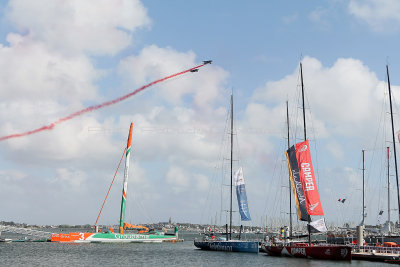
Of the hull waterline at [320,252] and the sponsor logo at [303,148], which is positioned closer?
the hull waterline at [320,252]

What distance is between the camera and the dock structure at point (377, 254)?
5609 centimetres

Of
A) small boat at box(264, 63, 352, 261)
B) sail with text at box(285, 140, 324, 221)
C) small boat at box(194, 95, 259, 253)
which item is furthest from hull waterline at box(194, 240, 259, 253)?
sail with text at box(285, 140, 324, 221)

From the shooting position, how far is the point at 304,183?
6156 cm

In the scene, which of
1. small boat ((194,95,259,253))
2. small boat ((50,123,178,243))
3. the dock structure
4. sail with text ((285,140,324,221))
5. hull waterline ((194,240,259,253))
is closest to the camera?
the dock structure

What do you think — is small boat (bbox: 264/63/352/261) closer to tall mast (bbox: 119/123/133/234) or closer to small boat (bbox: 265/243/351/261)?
small boat (bbox: 265/243/351/261)

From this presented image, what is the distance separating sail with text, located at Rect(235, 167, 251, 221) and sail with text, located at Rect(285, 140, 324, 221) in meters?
20.3

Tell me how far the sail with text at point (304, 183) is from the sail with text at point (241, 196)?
799 inches

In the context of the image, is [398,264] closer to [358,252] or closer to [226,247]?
[358,252]

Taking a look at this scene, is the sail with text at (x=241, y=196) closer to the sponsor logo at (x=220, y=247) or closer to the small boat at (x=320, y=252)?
the sponsor logo at (x=220, y=247)

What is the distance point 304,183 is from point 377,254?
12.5 meters

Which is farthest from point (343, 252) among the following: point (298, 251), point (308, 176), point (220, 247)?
point (220, 247)

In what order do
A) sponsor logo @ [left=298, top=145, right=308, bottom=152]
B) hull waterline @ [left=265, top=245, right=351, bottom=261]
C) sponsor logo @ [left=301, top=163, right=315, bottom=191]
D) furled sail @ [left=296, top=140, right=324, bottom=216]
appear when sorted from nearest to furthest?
hull waterline @ [left=265, top=245, right=351, bottom=261] < furled sail @ [left=296, top=140, right=324, bottom=216] < sponsor logo @ [left=301, top=163, right=315, bottom=191] < sponsor logo @ [left=298, top=145, right=308, bottom=152]

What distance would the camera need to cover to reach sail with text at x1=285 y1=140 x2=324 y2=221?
61.1 m

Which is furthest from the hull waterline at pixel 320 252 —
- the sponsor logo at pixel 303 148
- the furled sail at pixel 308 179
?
the sponsor logo at pixel 303 148
